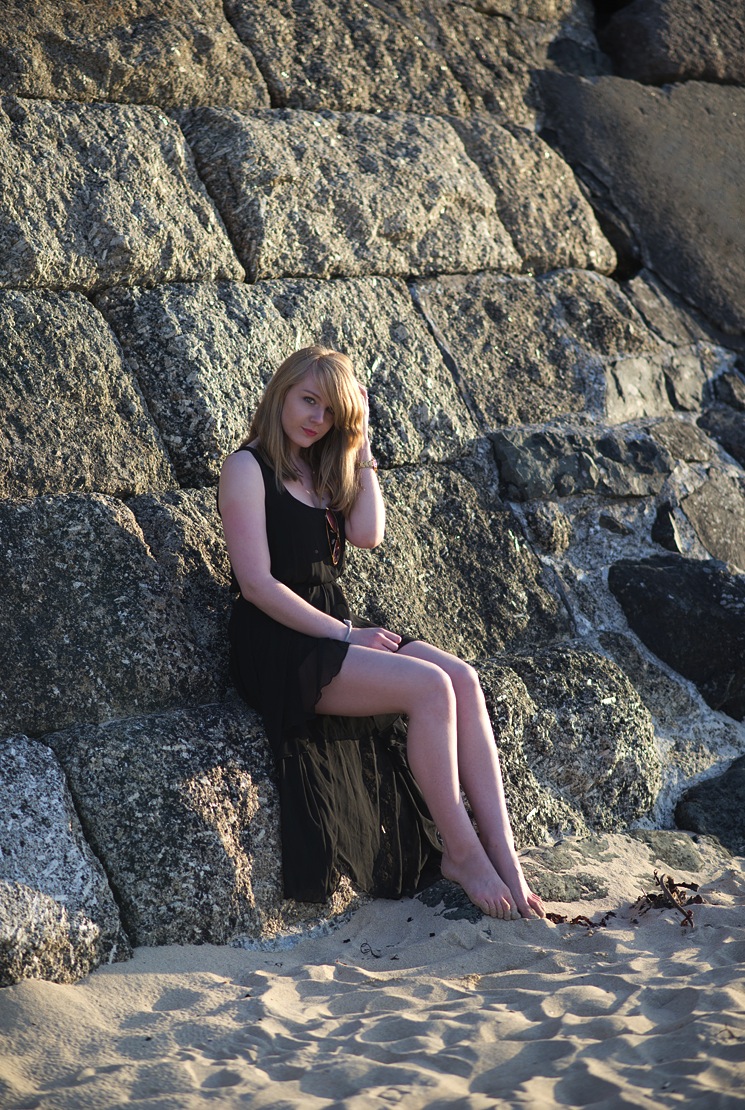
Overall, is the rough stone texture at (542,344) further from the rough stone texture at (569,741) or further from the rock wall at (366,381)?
the rough stone texture at (569,741)

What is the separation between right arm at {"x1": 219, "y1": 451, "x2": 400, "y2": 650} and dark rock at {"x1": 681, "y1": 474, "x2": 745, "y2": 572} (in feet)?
5.89

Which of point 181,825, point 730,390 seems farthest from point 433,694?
point 730,390

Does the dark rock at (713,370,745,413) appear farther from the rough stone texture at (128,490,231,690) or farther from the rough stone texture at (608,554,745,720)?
the rough stone texture at (128,490,231,690)

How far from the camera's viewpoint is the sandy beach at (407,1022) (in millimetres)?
2018

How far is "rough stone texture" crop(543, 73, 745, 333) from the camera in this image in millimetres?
4809

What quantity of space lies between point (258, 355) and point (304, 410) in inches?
21.3

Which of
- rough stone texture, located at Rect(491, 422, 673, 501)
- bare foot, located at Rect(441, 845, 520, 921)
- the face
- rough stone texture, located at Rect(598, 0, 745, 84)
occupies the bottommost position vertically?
bare foot, located at Rect(441, 845, 520, 921)

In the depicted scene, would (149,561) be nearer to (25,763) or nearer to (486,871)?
(25,763)

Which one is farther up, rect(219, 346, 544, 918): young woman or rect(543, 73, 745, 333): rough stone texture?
rect(543, 73, 745, 333): rough stone texture

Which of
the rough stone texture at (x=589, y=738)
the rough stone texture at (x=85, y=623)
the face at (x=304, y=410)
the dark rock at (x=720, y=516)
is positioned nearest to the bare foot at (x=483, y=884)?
the rough stone texture at (x=589, y=738)

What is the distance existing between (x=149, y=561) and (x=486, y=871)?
3.89 ft

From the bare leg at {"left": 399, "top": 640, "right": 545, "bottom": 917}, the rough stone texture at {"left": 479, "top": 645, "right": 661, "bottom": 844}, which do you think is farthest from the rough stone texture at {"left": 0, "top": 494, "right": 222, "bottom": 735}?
the rough stone texture at {"left": 479, "top": 645, "right": 661, "bottom": 844}

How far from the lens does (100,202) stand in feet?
11.0

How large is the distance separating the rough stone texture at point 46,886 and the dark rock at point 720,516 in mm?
2621
